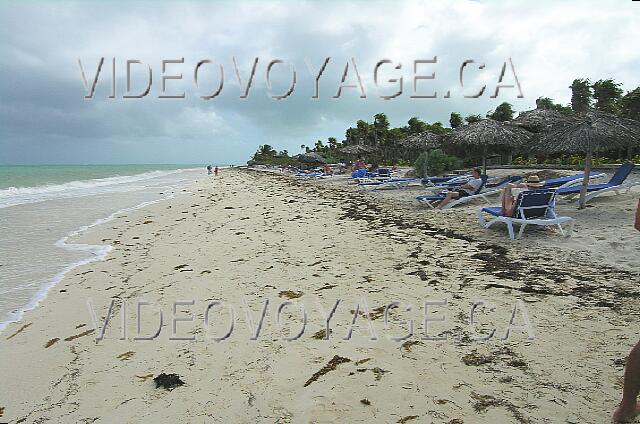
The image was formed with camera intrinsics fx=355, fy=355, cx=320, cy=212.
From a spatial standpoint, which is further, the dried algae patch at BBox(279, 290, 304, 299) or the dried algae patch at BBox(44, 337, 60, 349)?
the dried algae patch at BBox(279, 290, 304, 299)

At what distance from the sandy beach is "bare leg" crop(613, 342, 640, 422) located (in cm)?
10

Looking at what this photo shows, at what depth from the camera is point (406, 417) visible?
78.2 inches

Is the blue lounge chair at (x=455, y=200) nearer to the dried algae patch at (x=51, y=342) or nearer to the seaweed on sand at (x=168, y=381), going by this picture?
the seaweed on sand at (x=168, y=381)

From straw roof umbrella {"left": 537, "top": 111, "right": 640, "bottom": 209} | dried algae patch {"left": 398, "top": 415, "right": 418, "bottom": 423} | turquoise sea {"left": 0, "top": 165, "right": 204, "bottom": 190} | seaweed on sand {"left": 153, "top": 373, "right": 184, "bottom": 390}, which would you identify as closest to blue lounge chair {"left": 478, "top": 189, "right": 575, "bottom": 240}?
straw roof umbrella {"left": 537, "top": 111, "right": 640, "bottom": 209}

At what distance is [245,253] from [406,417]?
4031mm

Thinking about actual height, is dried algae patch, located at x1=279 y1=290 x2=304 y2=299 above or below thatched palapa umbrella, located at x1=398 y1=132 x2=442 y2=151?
below

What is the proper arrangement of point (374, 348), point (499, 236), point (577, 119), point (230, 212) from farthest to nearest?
point (230, 212) < point (577, 119) < point (499, 236) < point (374, 348)

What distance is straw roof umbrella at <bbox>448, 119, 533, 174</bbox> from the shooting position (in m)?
11.1

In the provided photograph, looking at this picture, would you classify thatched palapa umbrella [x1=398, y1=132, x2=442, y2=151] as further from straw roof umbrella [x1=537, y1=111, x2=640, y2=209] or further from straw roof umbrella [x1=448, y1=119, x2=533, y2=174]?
straw roof umbrella [x1=537, y1=111, x2=640, y2=209]

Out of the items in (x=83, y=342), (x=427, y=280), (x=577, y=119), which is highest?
(x=577, y=119)

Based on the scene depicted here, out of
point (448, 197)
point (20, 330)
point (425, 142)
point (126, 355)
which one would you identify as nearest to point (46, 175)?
point (425, 142)

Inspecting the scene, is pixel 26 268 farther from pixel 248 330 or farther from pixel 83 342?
pixel 248 330

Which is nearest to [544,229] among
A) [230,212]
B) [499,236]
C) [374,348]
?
[499,236]

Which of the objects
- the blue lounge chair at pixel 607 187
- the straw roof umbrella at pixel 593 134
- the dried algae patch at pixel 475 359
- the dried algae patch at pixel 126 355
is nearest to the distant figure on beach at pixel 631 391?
the dried algae patch at pixel 475 359
